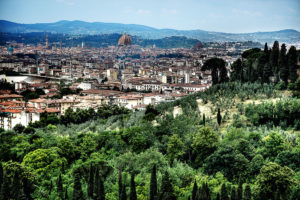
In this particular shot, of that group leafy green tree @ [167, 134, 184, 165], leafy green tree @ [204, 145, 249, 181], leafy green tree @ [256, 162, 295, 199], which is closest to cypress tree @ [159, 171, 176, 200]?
leafy green tree @ [204, 145, 249, 181]

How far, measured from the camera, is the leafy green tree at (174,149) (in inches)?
813

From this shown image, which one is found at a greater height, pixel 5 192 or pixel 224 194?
pixel 224 194

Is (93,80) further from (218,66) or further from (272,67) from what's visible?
(272,67)

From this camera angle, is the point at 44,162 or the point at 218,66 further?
the point at 218,66

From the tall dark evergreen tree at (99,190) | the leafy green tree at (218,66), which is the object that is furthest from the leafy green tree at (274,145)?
the leafy green tree at (218,66)

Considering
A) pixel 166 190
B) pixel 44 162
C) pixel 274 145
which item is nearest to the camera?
pixel 166 190

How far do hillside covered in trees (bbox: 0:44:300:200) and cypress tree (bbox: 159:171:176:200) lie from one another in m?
0.04

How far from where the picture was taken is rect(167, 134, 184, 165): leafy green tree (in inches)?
813

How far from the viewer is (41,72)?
9225cm

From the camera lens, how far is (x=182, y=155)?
21.2m

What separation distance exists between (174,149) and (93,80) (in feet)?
213

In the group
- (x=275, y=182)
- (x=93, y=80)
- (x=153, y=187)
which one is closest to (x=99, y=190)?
(x=153, y=187)

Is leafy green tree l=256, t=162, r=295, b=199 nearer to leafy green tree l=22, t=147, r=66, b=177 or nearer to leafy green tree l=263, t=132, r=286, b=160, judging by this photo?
leafy green tree l=263, t=132, r=286, b=160

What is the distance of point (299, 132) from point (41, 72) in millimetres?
81795
